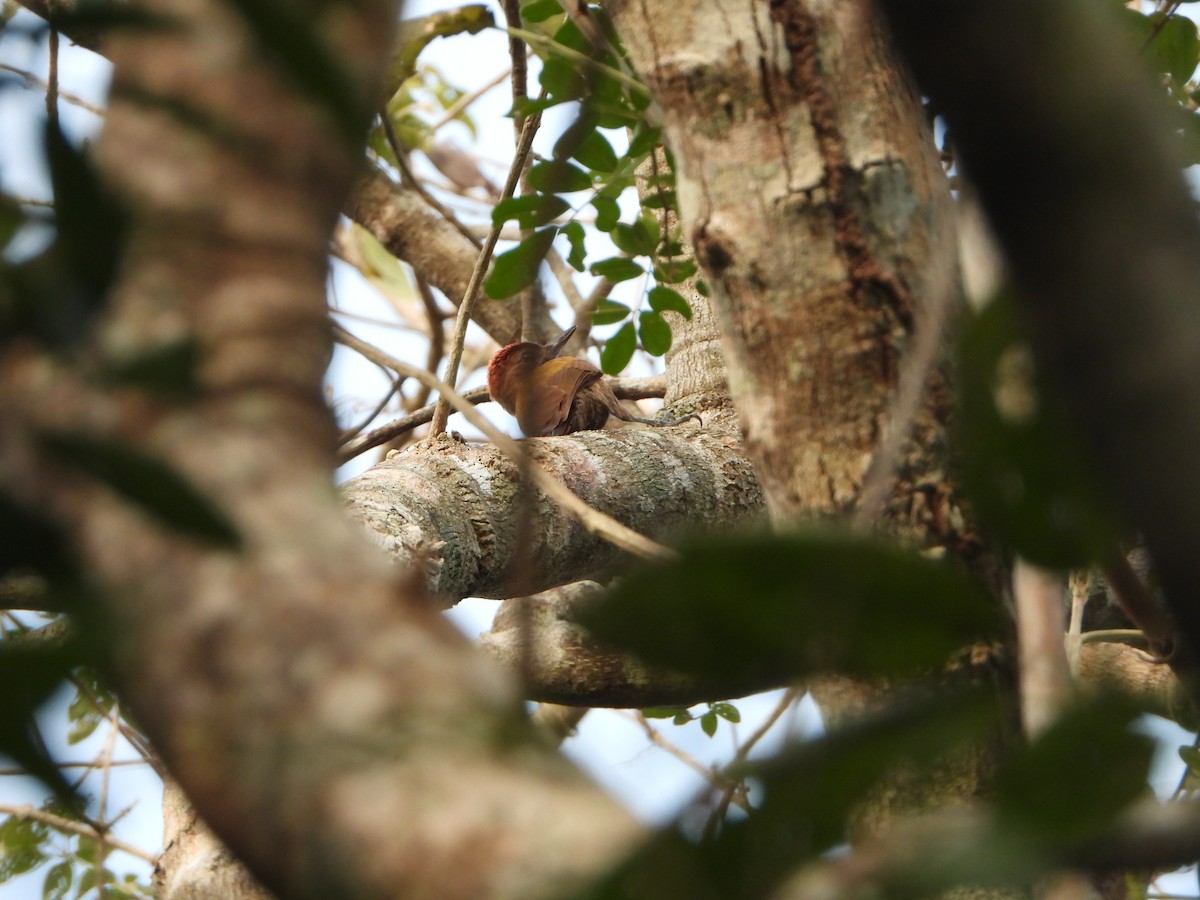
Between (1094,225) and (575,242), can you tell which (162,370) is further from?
(575,242)

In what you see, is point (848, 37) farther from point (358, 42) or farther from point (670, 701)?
point (670, 701)

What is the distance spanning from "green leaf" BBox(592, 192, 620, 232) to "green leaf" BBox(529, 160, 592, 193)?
0.04m

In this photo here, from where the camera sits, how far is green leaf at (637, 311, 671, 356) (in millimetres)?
1765

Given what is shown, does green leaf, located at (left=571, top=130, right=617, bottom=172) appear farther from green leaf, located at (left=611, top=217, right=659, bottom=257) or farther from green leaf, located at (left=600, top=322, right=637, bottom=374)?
green leaf, located at (left=600, top=322, right=637, bottom=374)

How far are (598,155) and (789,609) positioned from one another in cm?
125

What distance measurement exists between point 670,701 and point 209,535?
1.47 meters

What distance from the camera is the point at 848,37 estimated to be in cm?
71

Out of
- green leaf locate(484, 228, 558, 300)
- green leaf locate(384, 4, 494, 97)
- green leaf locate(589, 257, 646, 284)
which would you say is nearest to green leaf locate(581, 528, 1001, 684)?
green leaf locate(484, 228, 558, 300)

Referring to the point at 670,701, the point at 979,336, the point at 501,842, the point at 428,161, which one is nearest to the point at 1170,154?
the point at 979,336

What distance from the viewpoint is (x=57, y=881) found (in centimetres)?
263

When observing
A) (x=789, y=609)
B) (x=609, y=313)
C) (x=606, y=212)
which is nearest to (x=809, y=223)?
(x=789, y=609)

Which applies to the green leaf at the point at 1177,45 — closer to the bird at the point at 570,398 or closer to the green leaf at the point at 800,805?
the green leaf at the point at 800,805

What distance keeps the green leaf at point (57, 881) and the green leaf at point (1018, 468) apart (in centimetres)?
281

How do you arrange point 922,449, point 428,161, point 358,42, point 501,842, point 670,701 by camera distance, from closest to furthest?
point 501,842 < point 358,42 < point 922,449 < point 670,701 < point 428,161
